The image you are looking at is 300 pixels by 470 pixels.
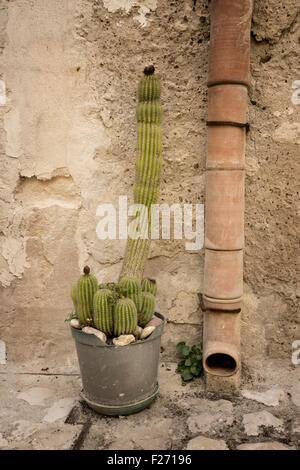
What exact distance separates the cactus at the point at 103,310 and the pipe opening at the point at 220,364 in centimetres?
70

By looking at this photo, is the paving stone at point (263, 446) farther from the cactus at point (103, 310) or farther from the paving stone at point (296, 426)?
the cactus at point (103, 310)

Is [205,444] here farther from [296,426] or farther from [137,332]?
[137,332]

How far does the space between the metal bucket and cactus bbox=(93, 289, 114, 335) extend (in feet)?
0.26

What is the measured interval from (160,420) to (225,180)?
1.34 meters

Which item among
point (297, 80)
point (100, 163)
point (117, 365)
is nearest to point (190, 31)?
point (297, 80)

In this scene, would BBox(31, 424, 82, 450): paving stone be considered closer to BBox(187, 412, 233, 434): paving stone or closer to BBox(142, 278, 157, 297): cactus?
BBox(187, 412, 233, 434): paving stone

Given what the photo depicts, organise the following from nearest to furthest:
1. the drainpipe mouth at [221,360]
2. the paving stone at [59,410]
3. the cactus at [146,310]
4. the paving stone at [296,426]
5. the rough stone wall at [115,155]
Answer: the paving stone at [296,426] < the paving stone at [59,410] < the cactus at [146,310] < the drainpipe mouth at [221,360] < the rough stone wall at [115,155]

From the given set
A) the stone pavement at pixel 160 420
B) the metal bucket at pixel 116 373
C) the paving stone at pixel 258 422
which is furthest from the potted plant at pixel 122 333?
the paving stone at pixel 258 422

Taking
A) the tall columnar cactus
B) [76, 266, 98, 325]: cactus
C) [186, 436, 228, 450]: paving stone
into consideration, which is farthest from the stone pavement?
the tall columnar cactus

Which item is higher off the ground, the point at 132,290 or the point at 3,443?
the point at 132,290

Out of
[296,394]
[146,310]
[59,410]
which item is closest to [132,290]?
[146,310]

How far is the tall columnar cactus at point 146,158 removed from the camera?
95.2 inches

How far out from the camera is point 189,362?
265 centimetres

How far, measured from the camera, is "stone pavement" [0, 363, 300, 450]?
2.00 meters
